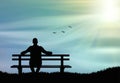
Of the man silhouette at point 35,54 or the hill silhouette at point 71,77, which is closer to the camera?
the hill silhouette at point 71,77

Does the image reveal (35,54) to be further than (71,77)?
No

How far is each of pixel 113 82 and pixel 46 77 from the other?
12.1ft

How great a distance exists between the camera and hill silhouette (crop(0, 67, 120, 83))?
65.7 ft

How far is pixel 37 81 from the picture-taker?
19.5 meters

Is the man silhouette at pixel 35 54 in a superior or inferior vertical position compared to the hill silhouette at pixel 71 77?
superior

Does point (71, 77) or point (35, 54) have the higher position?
point (35, 54)

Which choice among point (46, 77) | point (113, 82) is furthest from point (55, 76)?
point (113, 82)

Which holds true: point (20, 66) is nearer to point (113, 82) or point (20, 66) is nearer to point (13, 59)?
point (13, 59)

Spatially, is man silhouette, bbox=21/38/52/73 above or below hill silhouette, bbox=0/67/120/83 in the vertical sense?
above

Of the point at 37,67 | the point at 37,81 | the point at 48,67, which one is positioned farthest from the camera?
the point at 48,67

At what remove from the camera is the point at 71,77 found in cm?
2095

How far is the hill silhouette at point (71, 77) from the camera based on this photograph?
65.7 ft

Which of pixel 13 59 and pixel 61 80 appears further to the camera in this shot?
pixel 13 59

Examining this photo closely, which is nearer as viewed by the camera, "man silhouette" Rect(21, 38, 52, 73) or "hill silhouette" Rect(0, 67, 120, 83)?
"hill silhouette" Rect(0, 67, 120, 83)
